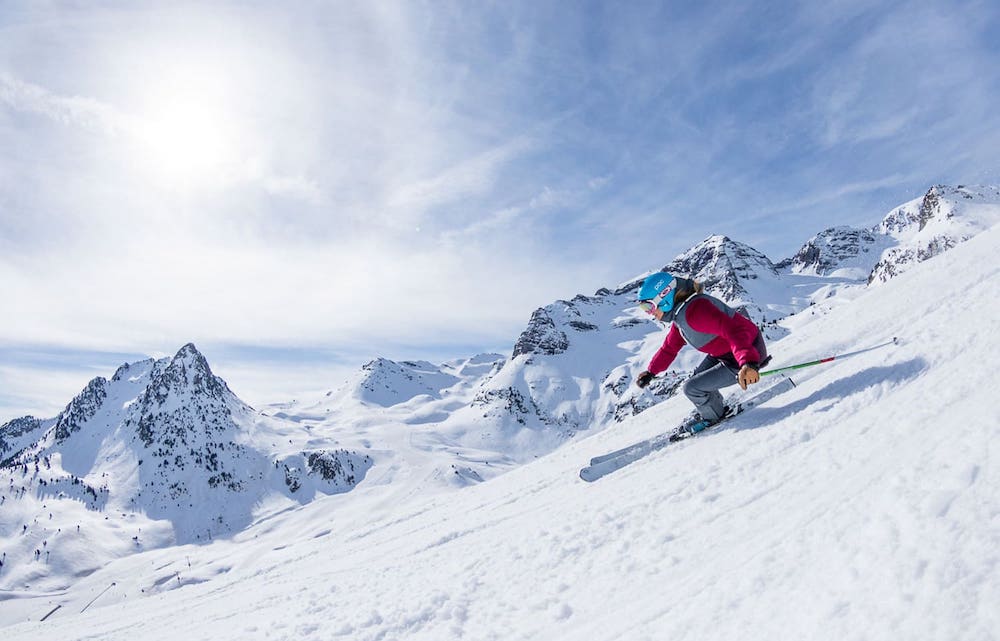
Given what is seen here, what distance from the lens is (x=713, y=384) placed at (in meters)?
9.05

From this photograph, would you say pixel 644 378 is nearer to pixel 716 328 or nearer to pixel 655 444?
pixel 655 444

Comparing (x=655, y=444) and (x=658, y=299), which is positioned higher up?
(x=658, y=299)

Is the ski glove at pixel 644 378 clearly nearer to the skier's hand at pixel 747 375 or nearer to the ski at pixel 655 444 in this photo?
the ski at pixel 655 444

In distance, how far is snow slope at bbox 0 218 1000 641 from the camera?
3.31m

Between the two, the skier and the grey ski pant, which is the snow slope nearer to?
the grey ski pant

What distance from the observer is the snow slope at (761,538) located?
130 inches

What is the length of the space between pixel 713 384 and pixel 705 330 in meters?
1.08

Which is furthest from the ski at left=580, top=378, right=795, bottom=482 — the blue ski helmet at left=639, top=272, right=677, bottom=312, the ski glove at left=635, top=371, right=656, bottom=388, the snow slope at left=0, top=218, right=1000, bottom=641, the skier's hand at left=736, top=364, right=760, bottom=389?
the blue ski helmet at left=639, top=272, right=677, bottom=312

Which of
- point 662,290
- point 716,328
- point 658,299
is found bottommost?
point 716,328

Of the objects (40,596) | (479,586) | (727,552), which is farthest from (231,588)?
(40,596)

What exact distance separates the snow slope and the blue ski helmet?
2.26 metres

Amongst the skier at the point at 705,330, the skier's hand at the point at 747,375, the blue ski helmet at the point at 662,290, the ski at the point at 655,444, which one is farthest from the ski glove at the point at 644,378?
the skier's hand at the point at 747,375

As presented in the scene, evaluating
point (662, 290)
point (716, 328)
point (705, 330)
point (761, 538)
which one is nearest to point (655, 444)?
point (705, 330)

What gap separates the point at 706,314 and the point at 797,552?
4966mm
